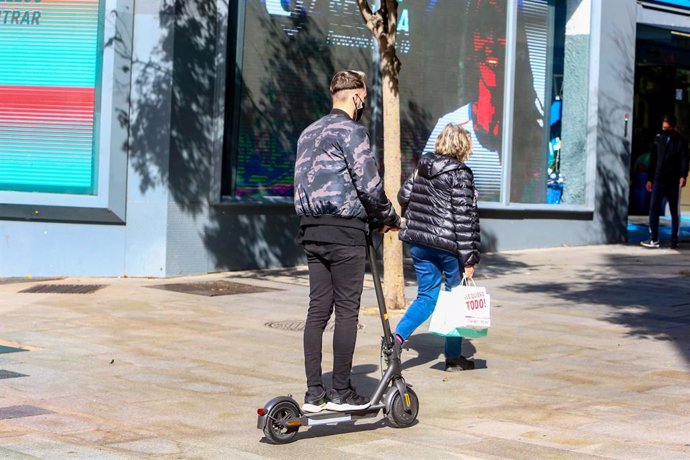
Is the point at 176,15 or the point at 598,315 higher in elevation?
the point at 176,15

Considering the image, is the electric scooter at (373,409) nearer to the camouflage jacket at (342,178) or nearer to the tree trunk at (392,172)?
the camouflage jacket at (342,178)

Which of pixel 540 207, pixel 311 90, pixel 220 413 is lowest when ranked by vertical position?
pixel 220 413

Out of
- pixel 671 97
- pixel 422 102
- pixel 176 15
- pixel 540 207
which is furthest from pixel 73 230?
pixel 671 97

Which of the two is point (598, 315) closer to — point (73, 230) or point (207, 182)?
point (207, 182)

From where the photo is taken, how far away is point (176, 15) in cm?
1316

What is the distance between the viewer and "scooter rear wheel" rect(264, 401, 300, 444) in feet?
19.3

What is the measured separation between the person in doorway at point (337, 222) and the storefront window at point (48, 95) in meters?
7.42

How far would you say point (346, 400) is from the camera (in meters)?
6.29

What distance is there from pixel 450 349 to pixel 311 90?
7091 millimetres

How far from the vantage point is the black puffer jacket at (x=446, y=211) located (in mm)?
7906

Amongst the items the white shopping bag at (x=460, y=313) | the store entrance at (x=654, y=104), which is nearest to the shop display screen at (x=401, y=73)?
the store entrance at (x=654, y=104)

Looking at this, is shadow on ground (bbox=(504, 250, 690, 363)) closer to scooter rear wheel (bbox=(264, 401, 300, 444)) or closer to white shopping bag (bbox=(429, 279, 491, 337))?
white shopping bag (bbox=(429, 279, 491, 337))

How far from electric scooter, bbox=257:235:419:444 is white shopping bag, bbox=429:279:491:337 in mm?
1001

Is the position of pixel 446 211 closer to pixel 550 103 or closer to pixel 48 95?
pixel 48 95
